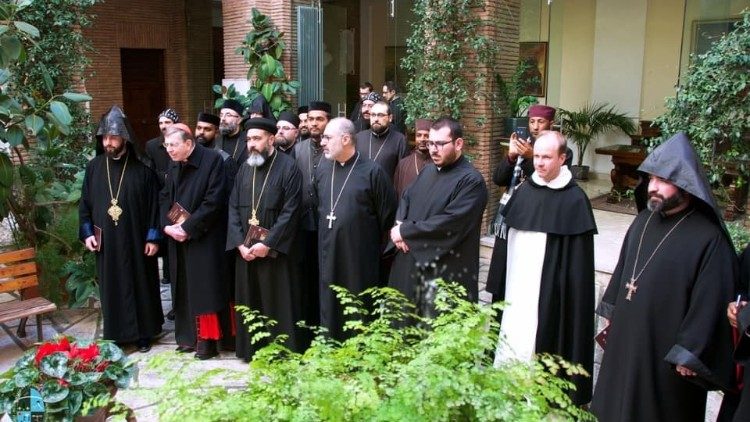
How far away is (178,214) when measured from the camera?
17.3ft

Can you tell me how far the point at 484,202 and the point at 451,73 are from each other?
4541 mm

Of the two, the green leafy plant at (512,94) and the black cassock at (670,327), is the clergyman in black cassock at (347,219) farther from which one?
the green leafy plant at (512,94)

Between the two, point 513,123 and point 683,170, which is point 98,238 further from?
point 513,123

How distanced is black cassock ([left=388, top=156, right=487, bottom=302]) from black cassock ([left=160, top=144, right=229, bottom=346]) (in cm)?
162

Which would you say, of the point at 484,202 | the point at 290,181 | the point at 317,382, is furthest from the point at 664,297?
the point at 290,181

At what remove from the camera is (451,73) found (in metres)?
8.62

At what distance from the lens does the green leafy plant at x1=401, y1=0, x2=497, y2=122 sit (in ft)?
27.8

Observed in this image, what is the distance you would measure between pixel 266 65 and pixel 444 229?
656 cm

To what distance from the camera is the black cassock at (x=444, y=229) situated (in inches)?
171

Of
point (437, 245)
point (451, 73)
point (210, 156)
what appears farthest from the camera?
point (451, 73)

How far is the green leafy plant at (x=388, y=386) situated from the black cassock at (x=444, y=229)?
6.81 feet

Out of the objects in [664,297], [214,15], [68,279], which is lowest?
[68,279]

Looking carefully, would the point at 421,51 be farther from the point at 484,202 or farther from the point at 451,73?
the point at 484,202

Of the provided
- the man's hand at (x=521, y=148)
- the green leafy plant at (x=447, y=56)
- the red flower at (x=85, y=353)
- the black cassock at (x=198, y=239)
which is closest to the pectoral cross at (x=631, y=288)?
the man's hand at (x=521, y=148)
